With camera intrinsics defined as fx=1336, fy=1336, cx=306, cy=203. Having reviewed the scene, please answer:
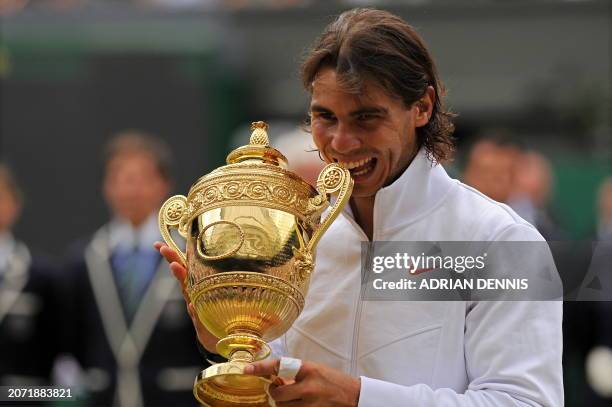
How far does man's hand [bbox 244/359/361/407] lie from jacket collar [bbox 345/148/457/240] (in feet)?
1.78

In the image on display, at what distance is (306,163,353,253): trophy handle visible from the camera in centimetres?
315

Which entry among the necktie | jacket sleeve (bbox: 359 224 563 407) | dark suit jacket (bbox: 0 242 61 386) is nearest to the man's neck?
jacket sleeve (bbox: 359 224 563 407)

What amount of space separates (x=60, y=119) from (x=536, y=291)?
26.0 feet

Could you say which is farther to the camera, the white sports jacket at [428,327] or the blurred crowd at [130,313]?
the blurred crowd at [130,313]

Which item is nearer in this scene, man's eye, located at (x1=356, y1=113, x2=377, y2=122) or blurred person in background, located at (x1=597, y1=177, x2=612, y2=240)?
man's eye, located at (x1=356, y1=113, x2=377, y2=122)

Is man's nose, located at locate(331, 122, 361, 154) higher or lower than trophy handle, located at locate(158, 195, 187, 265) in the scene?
higher

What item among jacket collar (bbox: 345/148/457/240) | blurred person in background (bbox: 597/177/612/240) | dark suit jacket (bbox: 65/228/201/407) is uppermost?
blurred person in background (bbox: 597/177/612/240)

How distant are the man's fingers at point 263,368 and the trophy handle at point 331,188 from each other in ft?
1.32

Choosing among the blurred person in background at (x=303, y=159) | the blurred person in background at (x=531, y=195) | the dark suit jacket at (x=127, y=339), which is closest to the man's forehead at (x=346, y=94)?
the blurred person in background at (x=303, y=159)

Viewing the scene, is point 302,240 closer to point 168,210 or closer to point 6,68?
point 168,210

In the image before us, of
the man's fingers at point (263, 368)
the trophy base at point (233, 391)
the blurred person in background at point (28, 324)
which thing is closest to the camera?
the man's fingers at point (263, 368)

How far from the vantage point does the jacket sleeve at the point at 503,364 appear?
303 centimetres

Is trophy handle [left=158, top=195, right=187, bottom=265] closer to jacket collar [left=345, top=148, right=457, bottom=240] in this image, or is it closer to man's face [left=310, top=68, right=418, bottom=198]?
man's face [left=310, top=68, right=418, bottom=198]

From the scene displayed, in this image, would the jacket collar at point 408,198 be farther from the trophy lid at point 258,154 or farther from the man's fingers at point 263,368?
the man's fingers at point 263,368
